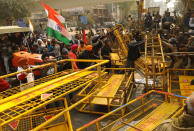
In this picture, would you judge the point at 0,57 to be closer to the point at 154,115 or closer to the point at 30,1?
the point at 154,115

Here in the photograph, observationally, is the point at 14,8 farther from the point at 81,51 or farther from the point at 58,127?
the point at 58,127

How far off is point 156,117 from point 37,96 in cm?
286

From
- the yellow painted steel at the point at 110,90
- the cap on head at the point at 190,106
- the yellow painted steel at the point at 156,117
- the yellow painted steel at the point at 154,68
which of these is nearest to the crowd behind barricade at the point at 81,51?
the yellow painted steel at the point at 154,68

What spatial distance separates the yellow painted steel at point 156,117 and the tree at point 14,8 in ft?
68.8

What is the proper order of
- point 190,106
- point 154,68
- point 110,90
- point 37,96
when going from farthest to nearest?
point 154,68 → point 110,90 → point 37,96 → point 190,106

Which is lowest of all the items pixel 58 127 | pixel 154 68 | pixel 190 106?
pixel 58 127

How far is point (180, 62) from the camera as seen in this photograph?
6.20 metres

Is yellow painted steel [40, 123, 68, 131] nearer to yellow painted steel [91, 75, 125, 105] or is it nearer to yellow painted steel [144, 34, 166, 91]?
yellow painted steel [91, 75, 125, 105]

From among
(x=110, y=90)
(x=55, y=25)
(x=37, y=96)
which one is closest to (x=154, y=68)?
(x=110, y=90)

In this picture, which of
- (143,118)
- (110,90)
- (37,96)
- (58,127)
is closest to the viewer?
(37,96)

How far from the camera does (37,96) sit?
2.87 meters

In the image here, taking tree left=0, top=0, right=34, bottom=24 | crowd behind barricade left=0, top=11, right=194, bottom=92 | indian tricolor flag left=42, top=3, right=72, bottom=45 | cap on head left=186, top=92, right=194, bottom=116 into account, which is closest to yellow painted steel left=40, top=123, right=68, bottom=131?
crowd behind barricade left=0, top=11, right=194, bottom=92

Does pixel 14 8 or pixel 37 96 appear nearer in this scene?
pixel 37 96

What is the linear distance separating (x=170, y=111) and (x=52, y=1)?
65.4ft
